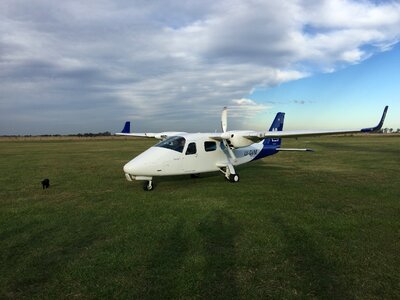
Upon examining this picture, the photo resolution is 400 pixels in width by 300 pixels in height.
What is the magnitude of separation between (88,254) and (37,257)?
0.96 m

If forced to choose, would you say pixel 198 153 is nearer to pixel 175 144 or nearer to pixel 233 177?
pixel 175 144

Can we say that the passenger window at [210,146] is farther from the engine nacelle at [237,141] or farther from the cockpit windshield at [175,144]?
the cockpit windshield at [175,144]

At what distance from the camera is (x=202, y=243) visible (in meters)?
6.90

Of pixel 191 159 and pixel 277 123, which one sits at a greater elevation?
pixel 277 123

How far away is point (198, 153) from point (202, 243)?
7.66 m

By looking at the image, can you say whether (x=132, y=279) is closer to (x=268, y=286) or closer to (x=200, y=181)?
(x=268, y=286)

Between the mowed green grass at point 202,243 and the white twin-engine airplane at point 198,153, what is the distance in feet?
3.25

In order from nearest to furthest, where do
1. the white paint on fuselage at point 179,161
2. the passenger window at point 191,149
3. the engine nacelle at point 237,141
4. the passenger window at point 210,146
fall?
the white paint on fuselage at point 179,161 → the passenger window at point 191,149 → the engine nacelle at point 237,141 → the passenger window at point 210,146

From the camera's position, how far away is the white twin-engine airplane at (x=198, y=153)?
497 inches

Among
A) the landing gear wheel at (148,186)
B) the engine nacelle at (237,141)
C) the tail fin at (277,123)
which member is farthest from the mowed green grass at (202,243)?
the tail fin at (277,123)

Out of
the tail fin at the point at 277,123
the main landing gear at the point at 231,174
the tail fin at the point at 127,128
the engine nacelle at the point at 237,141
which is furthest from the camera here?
the tail fin at the point at 127,128

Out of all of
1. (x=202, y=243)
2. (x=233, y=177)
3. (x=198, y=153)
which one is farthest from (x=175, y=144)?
(x=202, y=243)

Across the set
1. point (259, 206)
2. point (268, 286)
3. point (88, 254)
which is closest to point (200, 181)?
point (259, 206)

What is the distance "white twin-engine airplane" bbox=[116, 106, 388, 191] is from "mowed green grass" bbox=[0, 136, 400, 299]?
992mm
